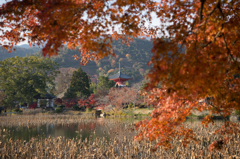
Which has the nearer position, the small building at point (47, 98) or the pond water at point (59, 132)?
the pond water at point (59, 132)

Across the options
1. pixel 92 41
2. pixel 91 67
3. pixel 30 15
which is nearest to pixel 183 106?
pixel 92 41

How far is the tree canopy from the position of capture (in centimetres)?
2930

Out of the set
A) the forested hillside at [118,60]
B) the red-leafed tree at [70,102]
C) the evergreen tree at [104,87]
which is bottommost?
the red-leafed tree at [70,102]

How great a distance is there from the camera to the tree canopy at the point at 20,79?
1154 inches

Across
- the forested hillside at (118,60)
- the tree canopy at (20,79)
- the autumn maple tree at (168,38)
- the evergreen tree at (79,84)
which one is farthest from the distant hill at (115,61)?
the autumn maple tree at (168,38)

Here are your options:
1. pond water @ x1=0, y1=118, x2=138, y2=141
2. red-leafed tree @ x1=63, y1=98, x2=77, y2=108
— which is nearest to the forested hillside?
red-leafed tree @ x1=63, y1=98, x2=77, y2=108

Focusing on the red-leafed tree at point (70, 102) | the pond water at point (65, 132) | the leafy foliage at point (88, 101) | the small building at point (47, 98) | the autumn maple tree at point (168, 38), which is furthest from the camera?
the small building at point (47, 98)

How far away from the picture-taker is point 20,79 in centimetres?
3052

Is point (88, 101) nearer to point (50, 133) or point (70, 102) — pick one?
point (70, 102)

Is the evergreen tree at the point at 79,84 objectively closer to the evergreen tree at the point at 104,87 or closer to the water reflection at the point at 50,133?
the evergreen tree at the point at 104,87

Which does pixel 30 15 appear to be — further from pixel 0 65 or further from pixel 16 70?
pixel 0 65

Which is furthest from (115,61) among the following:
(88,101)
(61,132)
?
(61,132)

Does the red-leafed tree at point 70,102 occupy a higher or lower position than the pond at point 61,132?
higher

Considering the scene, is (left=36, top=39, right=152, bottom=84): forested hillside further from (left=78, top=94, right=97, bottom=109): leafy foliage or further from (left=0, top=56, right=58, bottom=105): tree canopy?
(left=0, top=56, right=58, bottom=105): tree canopy
